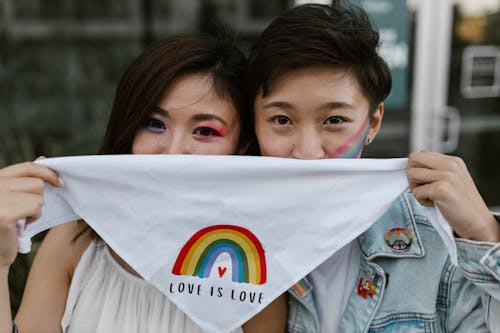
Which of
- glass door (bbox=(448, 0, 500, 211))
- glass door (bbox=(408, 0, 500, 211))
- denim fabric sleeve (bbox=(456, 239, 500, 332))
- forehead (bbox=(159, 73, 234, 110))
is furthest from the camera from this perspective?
glass door (bbox=(448, 0, 500, 211))

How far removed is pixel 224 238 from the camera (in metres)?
1.43

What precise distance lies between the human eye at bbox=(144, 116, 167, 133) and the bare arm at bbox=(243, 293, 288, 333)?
0.58m

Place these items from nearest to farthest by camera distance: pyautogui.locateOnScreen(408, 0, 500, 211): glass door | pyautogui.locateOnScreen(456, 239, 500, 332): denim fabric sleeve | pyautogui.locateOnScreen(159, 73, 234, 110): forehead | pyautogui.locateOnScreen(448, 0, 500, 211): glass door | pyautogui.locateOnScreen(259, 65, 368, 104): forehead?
pyautogui.locateOnScreen(456, 239, 500, 332): denim fabric sleeve → pyautogui.locateOnScreen(259, 65, 368, 104): forehead → pyautogui.locateOnScreen(159, 73, 234, 110): forehead → pyautogui.locateOnScreen(408, 0, 500, 211): glass door → pyautogui.locateOnScreen(448, 0, 500, 211): glass door

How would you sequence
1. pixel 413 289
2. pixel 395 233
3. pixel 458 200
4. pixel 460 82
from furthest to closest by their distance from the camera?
1. pixel 460 82
2. pixel 395 233
3. pixel 413 289
4. pixel 458 200

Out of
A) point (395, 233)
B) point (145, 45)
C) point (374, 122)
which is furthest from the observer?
point (145, 45)

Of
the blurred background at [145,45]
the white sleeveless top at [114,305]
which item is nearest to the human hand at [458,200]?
the white sleeveless top at [114,305]

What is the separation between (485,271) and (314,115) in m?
0.55

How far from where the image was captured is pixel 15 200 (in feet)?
4.00

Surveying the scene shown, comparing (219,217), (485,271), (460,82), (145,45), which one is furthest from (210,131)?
(460,82)

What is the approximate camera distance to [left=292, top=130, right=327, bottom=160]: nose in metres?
1.41

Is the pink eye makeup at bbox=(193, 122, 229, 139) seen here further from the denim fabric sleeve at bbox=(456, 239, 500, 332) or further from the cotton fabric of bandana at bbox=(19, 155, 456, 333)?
the denim fabric sleeve at bbox=(456, 239, 500, 332)

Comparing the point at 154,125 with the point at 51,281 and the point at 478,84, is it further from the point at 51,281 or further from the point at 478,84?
the point at 478,84

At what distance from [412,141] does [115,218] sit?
3.05 m

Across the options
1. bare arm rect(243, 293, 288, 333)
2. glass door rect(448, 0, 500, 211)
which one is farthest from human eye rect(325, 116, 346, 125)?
glass door rect(448, 0, 500, 211)
